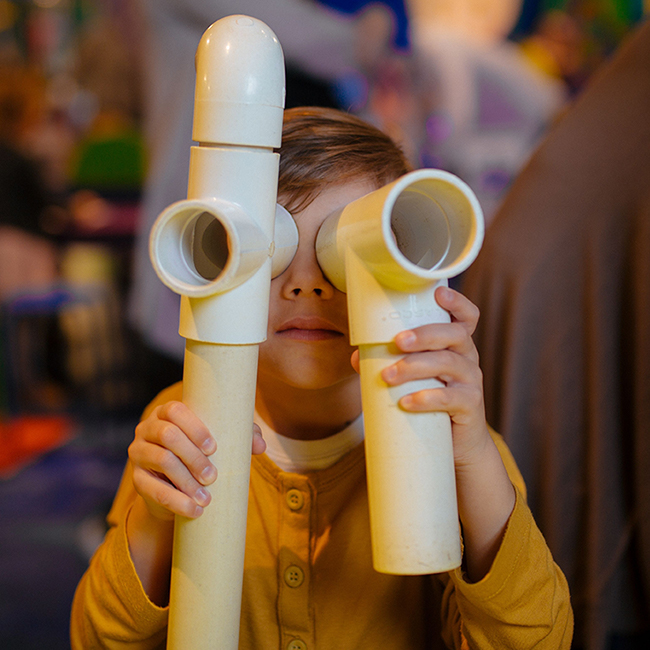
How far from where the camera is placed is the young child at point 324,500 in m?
0.37

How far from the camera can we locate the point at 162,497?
383 millimetres

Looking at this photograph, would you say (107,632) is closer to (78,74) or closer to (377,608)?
(377,608)

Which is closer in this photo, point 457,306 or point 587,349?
point 457,306

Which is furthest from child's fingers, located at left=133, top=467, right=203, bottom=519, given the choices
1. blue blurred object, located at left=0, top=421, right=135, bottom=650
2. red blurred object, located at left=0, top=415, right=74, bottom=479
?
red blurred object, located at left=0, top=415, right=74, bottom=479

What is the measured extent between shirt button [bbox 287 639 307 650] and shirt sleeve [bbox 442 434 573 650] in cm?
13

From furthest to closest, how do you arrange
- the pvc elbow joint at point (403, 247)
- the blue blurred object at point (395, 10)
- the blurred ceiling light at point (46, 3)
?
1. the blurred ceiling light at point (46, 3)
2. the blue blurred object at point (395, 10)
3. the pvc elbow joint at point (403, 247)

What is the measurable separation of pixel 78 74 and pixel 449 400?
2850 mm

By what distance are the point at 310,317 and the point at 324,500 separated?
0.56 feet

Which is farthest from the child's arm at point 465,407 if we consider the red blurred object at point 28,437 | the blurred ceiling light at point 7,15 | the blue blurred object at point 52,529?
the blurred ceiling light at point 7,15

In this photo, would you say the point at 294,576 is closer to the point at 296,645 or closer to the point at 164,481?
the point at 296,645

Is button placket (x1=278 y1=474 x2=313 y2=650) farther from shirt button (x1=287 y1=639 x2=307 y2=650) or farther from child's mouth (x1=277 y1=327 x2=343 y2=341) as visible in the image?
child's mouth (x1=277 y1=327 x2=343 y2=341)

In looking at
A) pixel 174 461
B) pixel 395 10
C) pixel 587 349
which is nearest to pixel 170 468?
pixel 174 461

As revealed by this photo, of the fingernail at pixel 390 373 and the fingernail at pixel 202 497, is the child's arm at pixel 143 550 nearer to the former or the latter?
the fingernail at pixel 202 497

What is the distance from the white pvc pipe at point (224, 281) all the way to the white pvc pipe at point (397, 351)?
0.05m
